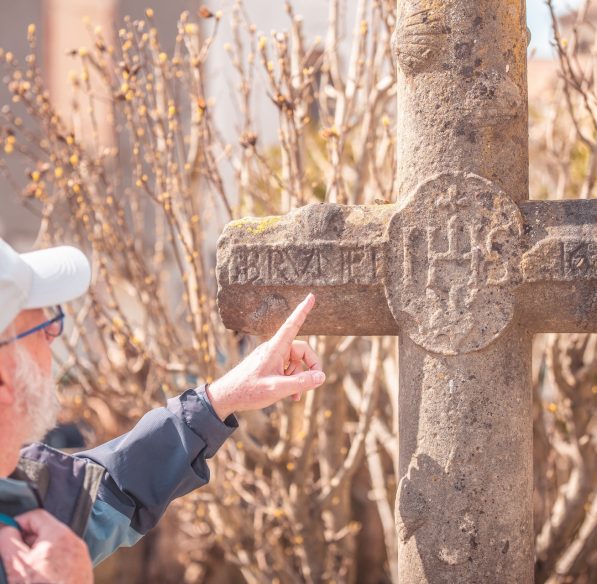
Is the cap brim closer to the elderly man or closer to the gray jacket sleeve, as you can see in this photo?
the elderly man

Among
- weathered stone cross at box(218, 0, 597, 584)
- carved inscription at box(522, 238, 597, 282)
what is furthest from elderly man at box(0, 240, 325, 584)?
carved inscription at box(522, 238, 597, 282)

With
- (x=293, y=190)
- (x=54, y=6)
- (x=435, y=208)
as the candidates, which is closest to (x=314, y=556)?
(x=293, y=190)

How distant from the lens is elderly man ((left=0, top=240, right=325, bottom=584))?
1612 millimetres

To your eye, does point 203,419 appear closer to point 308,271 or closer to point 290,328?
point 290,328

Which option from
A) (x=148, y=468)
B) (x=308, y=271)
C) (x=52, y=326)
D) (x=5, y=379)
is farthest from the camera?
(x=308, y=271)

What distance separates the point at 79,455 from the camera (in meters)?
2.09

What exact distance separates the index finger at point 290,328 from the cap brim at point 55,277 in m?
0.50

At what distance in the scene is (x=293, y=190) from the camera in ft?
11.3

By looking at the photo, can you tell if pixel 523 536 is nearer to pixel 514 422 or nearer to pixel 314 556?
pixel 514 422

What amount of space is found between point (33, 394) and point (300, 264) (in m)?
0.84

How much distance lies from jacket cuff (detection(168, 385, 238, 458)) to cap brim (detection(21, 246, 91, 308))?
1.45 ft

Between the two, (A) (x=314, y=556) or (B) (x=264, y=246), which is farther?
(A) (x=314, y=556)

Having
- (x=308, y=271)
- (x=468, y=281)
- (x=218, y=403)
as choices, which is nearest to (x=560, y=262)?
(x=468, y=281)

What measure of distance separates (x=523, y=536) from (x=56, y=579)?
1.20 meters
